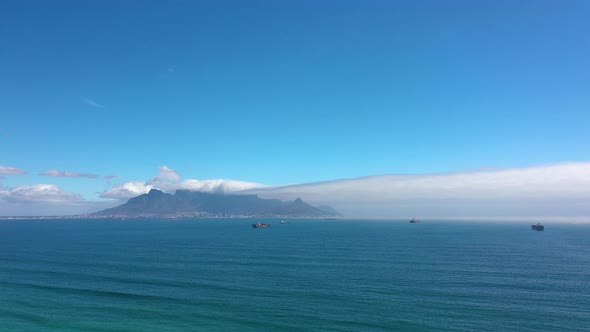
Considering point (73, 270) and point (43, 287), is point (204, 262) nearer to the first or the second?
point (73, 270)

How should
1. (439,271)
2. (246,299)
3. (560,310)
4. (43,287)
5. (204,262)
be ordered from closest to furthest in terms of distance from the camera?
(560,310), (246,299), (43,287), (439,271), (204,262)

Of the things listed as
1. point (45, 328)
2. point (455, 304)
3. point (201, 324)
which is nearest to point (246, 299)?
point (201, 324)

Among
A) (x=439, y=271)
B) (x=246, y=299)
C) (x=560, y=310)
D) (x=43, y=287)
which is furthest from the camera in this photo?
(x=439, y=271)

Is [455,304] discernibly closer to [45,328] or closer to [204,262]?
[45,328]

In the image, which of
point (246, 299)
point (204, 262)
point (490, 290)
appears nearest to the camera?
point (246, 299)

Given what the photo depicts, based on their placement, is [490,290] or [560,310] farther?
[490,290]

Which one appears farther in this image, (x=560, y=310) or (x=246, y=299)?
(x=246, y=299)

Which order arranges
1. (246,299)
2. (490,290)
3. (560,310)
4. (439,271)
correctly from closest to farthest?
(560,310), (246,299), (490,290), (439,271)

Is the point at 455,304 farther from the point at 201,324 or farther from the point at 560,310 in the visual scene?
the point at 201,324

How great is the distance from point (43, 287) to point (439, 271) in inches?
3988

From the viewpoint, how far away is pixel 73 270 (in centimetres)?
10981

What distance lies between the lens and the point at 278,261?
12588cm

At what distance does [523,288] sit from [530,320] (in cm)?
2437

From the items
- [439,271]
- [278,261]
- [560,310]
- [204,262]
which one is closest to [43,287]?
[204,262]
